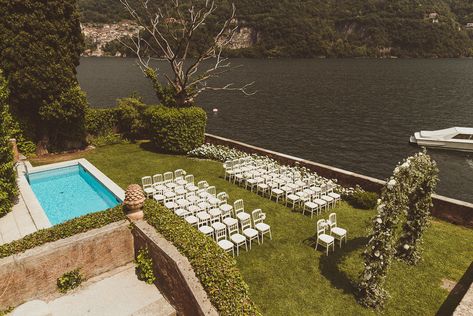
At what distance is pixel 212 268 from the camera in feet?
24.4

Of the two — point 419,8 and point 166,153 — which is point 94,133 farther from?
point 419,8

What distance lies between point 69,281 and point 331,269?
7805 millimetres

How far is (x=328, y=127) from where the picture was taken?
44.8m

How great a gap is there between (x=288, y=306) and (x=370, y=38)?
19117cm

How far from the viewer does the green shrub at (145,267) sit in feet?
29.5

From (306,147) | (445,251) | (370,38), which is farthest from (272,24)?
(445,251)

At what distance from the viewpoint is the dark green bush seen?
15023 millimetres

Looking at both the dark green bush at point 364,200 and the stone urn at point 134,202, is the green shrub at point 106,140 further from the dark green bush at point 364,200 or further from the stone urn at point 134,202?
the dark green bush at point 364,200

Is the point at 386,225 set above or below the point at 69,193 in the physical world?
above

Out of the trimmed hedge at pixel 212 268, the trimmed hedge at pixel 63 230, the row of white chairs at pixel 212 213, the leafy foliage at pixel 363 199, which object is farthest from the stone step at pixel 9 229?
the leafy foliage at pixel 363 199

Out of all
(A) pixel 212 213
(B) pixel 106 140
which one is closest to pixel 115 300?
(A) pixel 212 213

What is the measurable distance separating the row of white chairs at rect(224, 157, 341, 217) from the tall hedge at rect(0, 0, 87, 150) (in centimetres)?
1208

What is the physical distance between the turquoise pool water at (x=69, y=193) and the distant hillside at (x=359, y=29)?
160164 mm

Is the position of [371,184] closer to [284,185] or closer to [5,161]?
[284,185]
